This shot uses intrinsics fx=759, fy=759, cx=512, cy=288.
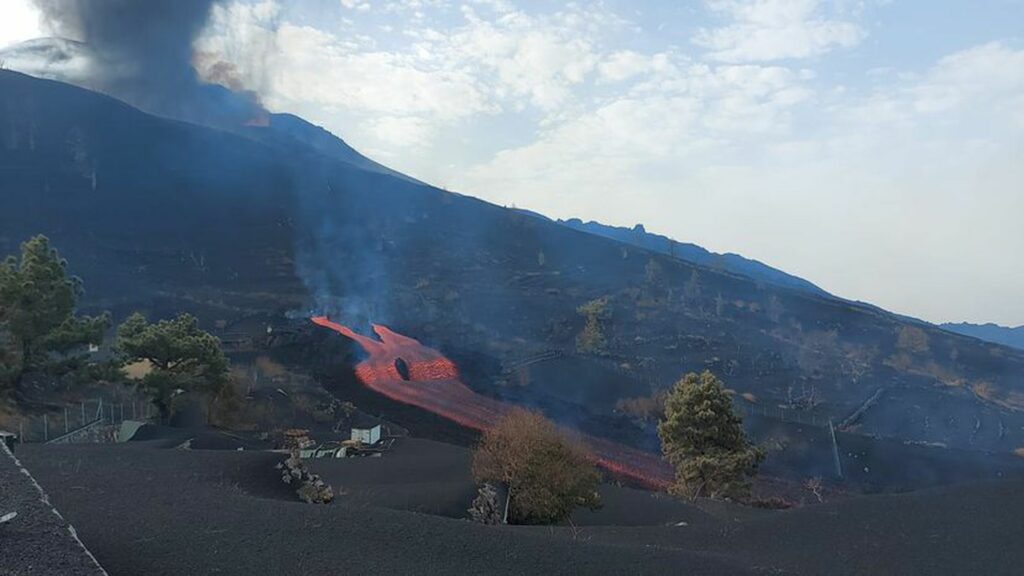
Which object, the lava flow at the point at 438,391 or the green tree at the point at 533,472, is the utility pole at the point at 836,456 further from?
the green tree at the point at 533,472

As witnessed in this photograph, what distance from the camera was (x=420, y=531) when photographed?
1274 cm

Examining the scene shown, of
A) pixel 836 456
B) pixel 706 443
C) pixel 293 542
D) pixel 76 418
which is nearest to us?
pixel 293 542

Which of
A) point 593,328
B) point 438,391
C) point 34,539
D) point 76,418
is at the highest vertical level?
point 593,328

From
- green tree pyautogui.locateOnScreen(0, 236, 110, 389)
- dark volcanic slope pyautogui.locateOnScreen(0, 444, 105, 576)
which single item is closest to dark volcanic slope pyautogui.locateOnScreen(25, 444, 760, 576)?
dark volcanic slope pyautogui.locateOnScreen(0, 444, 105, 576)

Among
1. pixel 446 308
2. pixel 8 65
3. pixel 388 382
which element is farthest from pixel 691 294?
pixel 8 65

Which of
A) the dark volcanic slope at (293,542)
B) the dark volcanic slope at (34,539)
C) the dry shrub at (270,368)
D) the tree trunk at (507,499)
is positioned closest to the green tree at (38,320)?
the dark volcanic slope at (293,542)

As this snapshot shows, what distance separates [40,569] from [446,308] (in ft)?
285

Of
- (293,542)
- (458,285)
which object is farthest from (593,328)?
(293,542)

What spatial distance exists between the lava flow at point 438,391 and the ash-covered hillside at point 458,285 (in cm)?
291

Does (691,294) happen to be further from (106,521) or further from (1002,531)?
(106,521)

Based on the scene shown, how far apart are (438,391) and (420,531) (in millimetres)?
46140

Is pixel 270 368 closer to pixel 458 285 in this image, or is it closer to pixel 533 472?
pixel 533 472

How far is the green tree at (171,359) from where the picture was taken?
3338 centimetres

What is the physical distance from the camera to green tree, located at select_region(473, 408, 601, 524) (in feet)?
66.4
